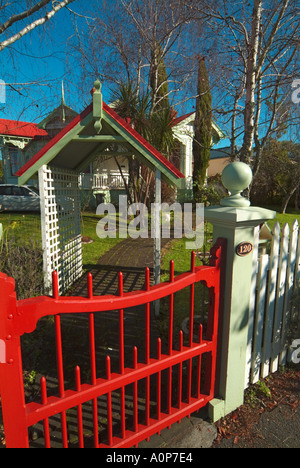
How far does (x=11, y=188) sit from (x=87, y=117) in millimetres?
12447

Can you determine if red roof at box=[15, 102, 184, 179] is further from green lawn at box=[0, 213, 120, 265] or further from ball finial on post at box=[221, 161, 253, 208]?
green lawn at box=[0, 213, 120, 265]

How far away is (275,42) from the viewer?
16.5ft

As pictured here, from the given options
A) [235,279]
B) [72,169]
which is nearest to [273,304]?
[235,279]

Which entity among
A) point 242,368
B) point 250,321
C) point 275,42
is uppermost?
point 275,42

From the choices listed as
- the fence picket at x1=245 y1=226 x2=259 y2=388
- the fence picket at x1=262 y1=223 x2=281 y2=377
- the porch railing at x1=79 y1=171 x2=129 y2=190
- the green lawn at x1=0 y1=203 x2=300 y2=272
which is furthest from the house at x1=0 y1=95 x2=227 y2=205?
the fence picket at x1=245 y1=226 x2=259 y2=388

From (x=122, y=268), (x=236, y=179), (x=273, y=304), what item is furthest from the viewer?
(x=122, y=268)

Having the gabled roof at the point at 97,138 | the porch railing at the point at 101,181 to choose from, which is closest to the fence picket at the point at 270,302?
the gabled roof at the point at 97,138

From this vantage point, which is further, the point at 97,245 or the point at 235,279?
the point at 97,245

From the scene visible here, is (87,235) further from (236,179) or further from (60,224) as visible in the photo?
(236,179)

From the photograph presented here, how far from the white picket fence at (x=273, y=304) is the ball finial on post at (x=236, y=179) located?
507 mm

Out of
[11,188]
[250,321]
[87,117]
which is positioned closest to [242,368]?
[250,321]

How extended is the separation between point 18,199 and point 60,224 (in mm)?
10284

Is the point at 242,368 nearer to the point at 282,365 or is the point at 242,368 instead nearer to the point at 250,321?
the point at 250,321

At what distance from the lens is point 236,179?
2.15m
